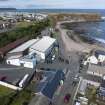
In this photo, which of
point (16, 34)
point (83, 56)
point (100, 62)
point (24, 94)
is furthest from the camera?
point (16, 34)

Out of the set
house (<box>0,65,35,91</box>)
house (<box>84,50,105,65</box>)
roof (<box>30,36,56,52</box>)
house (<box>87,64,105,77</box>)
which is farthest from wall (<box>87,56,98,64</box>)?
house (<box>0,65,35,91</box>)

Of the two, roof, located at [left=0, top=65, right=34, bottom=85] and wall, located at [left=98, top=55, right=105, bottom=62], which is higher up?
wall, located at [left=98, top=55, right=105, bottom=62]

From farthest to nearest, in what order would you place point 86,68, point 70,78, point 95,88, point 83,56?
point 83,56, point 86,68, point 70,78, point 95,88

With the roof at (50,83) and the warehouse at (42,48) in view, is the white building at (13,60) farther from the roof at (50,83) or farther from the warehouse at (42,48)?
the roof at (50,83)

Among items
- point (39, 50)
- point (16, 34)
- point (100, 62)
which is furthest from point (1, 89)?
point (16, 34)

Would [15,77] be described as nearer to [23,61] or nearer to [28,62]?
[28,62]

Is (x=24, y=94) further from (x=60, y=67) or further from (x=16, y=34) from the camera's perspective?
(x=16, y=34)

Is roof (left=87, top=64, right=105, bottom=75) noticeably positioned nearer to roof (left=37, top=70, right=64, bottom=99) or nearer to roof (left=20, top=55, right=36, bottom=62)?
roof (left=37, top=70, right=64, bottom=99)

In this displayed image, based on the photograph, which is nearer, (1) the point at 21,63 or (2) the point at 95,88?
(2) the point at 95,88

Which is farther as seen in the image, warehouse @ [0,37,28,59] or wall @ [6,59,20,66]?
warehouse @ [0,37,28,59]
